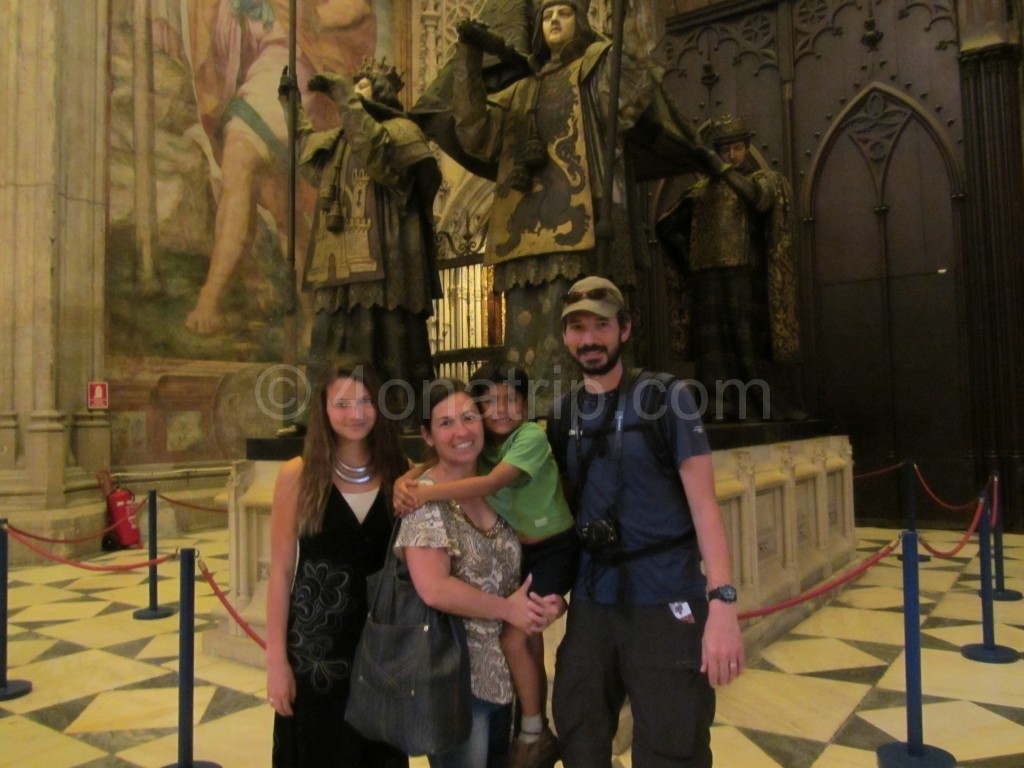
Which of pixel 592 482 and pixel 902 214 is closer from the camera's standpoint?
pixel 592 482

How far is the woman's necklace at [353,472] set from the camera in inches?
74.5

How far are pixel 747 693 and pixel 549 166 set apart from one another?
258cm

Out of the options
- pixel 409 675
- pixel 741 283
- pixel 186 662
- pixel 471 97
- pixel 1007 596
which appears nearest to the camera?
pixel 409 675

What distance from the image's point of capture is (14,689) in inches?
138

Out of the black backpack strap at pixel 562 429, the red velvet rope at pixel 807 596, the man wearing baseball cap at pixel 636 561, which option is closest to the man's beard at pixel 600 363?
the man wearing baseball cap at pixel 636 561

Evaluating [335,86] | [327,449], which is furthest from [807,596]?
[335,86]

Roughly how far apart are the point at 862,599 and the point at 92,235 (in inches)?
287

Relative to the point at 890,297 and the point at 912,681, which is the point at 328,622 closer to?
the point at 912,681

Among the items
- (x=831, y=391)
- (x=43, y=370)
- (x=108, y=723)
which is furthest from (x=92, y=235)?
(x=831, y=391)

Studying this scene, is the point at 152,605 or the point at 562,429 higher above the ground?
the point at 562,429

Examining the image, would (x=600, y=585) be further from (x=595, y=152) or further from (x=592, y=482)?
(x=595, y=152)

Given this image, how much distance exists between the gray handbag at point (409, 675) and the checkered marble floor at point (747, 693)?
1.27 m

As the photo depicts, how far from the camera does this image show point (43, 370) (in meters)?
7.00

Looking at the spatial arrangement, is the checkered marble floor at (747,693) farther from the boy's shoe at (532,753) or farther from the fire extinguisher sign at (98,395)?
the fire extinguisher sign at (98,395)
